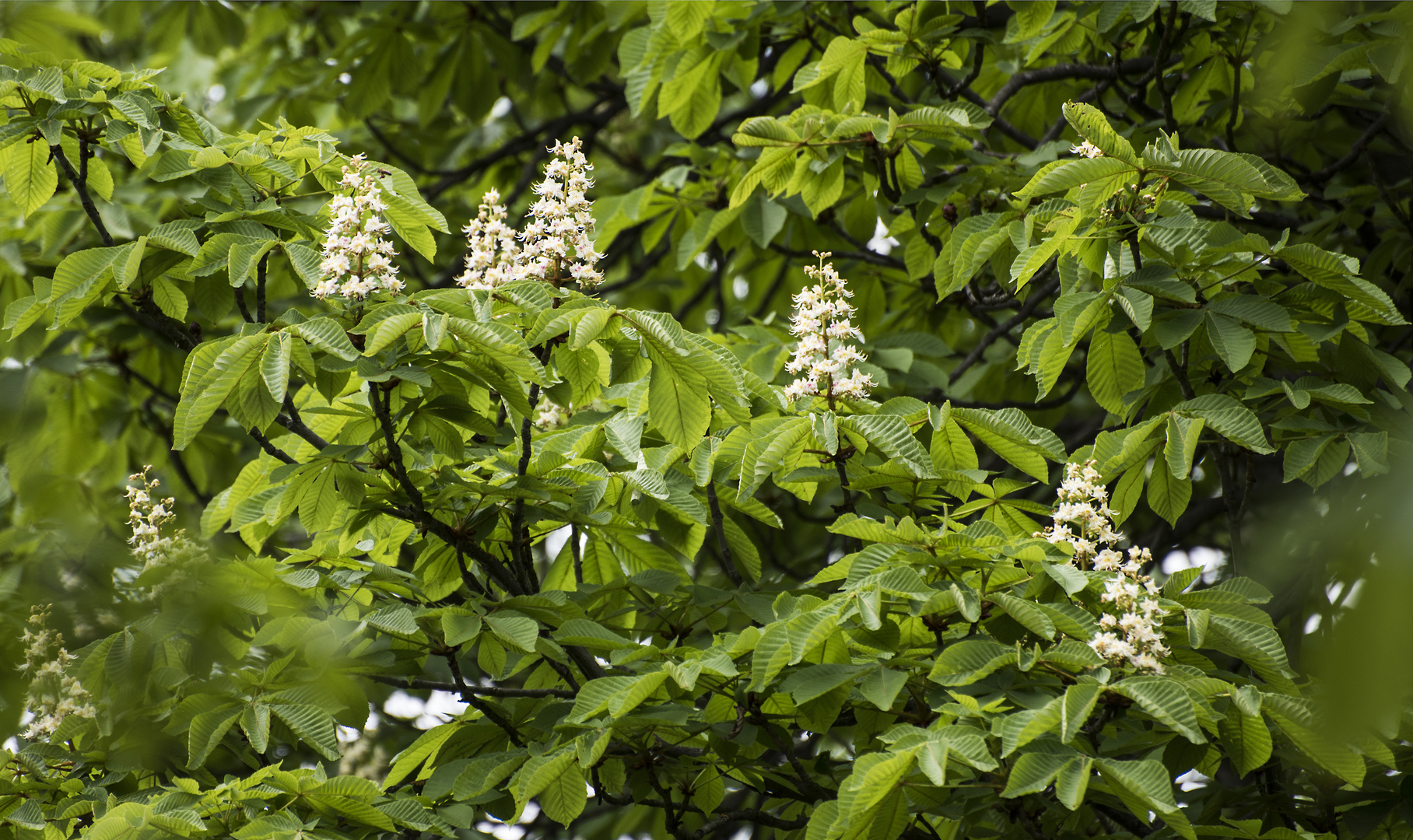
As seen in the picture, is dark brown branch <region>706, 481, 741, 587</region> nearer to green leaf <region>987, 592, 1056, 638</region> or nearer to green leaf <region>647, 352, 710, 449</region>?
green leaf <region>647, 352, 710, 449</region>

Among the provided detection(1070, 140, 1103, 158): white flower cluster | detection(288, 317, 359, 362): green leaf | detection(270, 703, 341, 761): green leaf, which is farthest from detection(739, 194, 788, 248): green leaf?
detection(270, 703, 341, 761): green leaf

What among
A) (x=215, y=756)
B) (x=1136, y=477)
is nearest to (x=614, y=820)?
(x=215, y=756)

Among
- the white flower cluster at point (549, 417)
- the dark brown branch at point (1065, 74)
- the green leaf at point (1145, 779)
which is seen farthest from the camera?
the dark brown branch at point (1065, 74)

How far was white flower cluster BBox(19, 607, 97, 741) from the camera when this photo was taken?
1414 millimetres

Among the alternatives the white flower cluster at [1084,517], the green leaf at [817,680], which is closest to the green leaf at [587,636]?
the green leaf at [817,680]

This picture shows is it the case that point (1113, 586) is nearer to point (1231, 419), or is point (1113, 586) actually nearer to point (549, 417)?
point (1231, 419)

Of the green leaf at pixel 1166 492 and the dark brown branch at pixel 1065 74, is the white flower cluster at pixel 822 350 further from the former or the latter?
the dark brown branch at pixel 1065 74

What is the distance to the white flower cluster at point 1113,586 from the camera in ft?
6.72

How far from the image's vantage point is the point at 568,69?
5355mm

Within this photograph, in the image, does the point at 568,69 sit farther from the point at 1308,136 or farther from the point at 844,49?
the point at 1308,136

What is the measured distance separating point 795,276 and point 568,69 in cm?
143

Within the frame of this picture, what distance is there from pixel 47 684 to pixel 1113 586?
67.4 inches

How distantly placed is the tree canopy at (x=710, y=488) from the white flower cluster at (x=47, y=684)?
0.06 ft

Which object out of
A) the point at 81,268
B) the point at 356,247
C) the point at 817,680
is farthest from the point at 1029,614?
the point at 81,268
